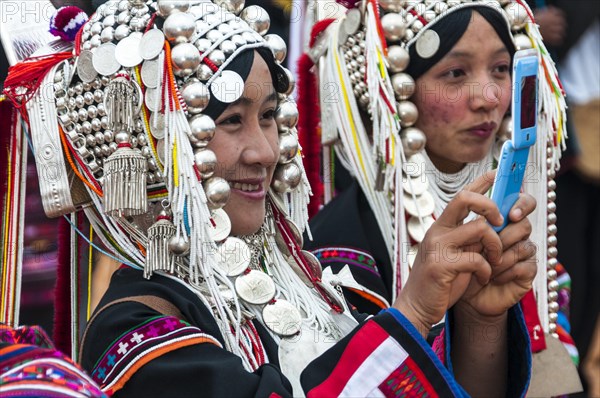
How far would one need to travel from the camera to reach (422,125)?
3.95m

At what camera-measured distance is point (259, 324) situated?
2887mm

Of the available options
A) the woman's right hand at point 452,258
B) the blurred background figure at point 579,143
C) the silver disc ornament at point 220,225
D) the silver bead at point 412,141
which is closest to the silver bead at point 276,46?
the silver disc ornament at point 220,225

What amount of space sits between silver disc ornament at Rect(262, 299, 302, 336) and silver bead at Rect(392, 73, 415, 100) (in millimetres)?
1179

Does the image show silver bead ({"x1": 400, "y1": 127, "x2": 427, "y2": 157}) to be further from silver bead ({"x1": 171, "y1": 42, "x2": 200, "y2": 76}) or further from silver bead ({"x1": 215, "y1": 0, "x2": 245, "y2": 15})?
silver bead ({"x1": 171, "y1": 42, "x2": 200, "y2": 76})

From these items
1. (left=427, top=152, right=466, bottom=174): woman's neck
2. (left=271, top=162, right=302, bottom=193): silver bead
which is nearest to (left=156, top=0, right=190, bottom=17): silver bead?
(left=271, top=162, right=302, bottom=193): silver bead

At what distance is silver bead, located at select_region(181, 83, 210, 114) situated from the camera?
9.27 ft

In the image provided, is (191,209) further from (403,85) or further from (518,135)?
(403,85)

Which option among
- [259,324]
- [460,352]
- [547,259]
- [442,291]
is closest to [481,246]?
[442,291]

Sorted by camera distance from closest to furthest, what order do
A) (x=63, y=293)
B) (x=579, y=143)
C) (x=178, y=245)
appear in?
(x=178, y=245), (x=63, y=293), (x=579, y=143)

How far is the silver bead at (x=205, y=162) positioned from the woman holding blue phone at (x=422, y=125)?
0.95 m

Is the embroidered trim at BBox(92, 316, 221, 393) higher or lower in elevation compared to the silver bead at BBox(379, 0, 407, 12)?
lower

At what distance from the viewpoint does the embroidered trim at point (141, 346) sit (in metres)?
2.60

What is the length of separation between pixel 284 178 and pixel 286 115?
153mm

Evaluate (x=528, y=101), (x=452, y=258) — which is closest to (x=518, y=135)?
(x=528, y=101)
